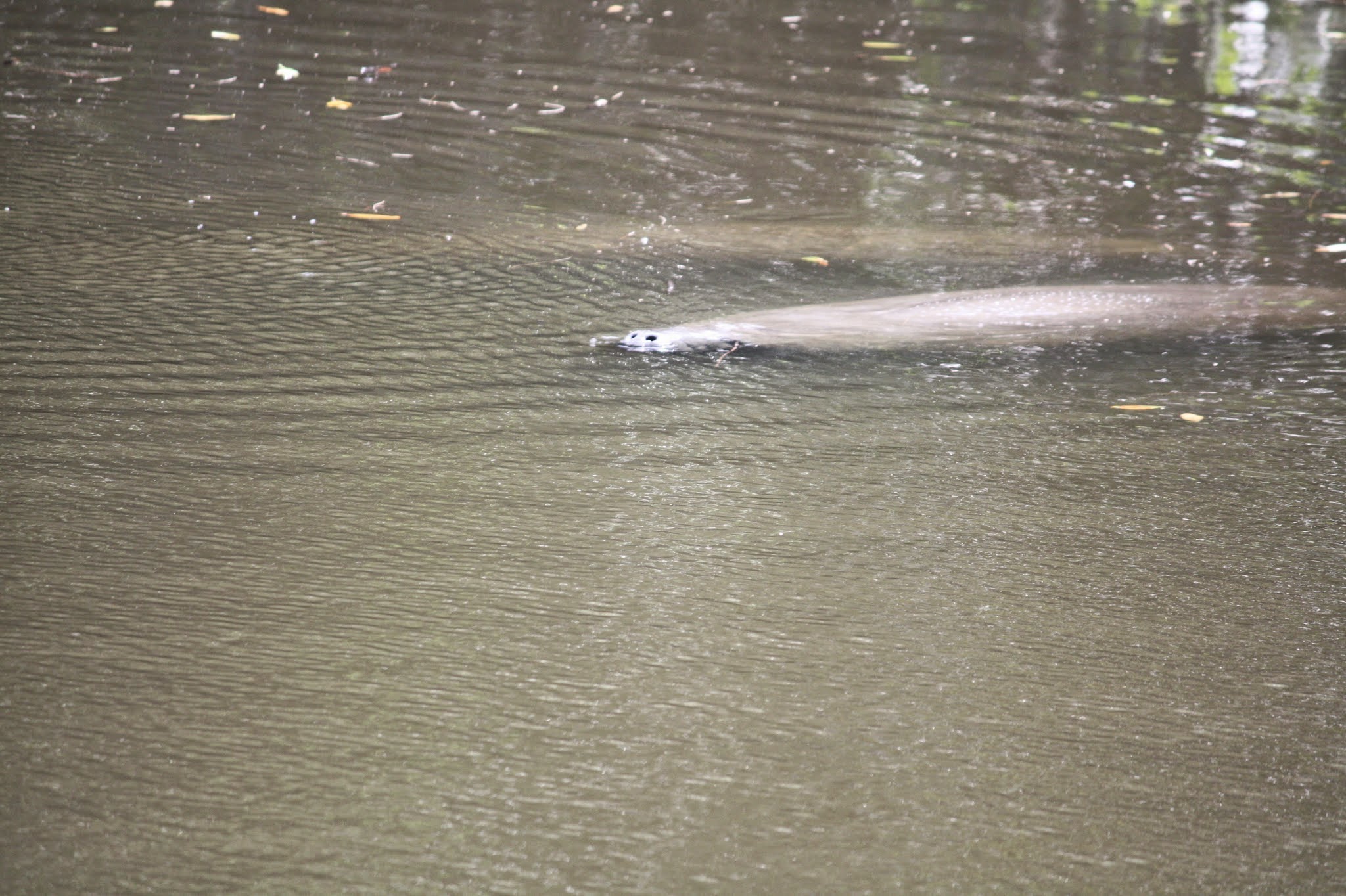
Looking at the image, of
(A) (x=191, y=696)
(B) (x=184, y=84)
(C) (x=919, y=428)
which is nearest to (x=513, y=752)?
(A) (x=191, y=696)

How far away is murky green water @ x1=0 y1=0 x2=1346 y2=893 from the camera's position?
172 cm

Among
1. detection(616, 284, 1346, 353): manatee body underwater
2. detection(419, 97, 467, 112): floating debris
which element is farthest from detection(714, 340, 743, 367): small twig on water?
detection(419, 97, 467, 112): floating debris

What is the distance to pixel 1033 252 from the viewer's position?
434 cm

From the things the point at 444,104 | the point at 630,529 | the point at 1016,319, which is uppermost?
the point at 444,104

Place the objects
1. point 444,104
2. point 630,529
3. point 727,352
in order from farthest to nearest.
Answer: point 444,104, point 727,352, point 630,529

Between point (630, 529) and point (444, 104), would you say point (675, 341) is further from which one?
point (444, 104)

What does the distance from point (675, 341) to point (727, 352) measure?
129 mm

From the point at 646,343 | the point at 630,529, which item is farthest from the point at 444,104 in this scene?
the point at 630,529

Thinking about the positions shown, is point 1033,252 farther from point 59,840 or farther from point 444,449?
point 59,840

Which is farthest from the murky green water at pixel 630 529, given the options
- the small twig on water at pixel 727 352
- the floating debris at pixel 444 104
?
the floating debris at pixel 444 104

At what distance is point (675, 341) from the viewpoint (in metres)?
3.44

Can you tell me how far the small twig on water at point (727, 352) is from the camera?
3350 millimetres

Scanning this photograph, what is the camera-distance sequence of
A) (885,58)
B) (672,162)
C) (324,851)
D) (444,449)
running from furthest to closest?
(885,58) < (672,162) < (444,449) < (324,851)

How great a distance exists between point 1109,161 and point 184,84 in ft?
11.7
